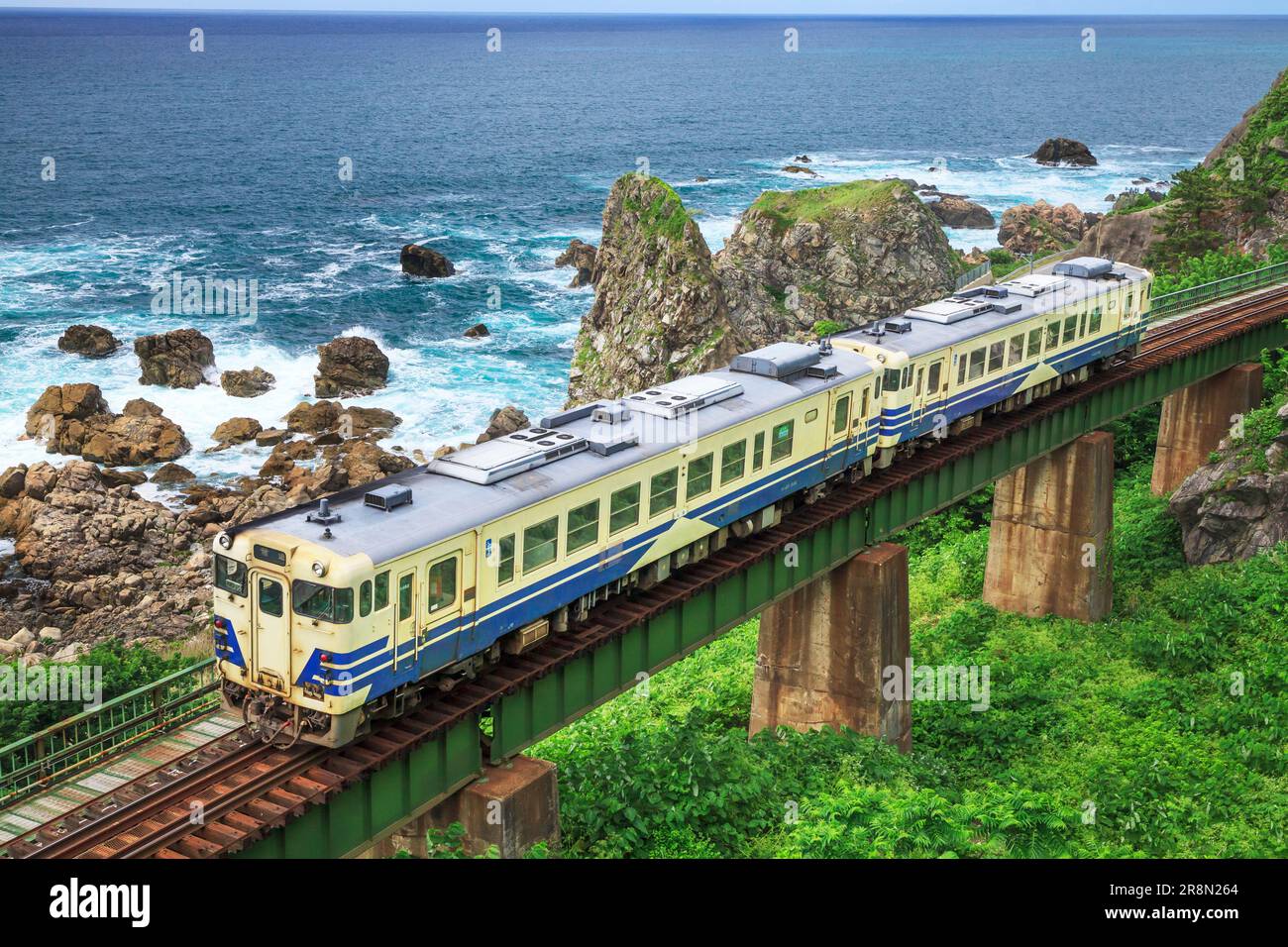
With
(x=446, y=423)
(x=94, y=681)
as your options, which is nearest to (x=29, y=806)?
(x=94, y=681)

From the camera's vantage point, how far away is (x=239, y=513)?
52031 millimetres

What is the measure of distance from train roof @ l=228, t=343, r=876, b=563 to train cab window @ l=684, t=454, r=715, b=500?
0.53 metres

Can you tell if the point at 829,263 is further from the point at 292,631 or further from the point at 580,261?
the point at 292,631

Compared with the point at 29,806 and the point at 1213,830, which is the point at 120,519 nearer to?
the point at 29,806

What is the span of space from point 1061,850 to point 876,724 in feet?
26.0

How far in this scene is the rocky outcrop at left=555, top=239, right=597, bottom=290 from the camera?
93.3m

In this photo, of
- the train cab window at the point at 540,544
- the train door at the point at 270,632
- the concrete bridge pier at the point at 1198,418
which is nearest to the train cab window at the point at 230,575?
the train door at the point at 270,632

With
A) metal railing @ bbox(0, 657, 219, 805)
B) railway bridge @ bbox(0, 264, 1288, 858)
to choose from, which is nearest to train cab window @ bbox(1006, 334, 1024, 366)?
railway bridge @ bbox(0, 264, 1288, 858)

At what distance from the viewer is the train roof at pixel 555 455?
1956cm

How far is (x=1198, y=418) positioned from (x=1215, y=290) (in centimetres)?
784

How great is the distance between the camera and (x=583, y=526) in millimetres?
22625

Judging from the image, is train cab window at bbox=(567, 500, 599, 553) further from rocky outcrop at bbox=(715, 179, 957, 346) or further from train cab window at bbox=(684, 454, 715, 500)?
rocky outcrop at bbox=(715, 179, 957, 346)

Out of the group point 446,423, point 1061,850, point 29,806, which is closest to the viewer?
point 29,806

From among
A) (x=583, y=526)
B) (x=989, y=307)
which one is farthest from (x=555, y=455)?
(x=989, y=307)
